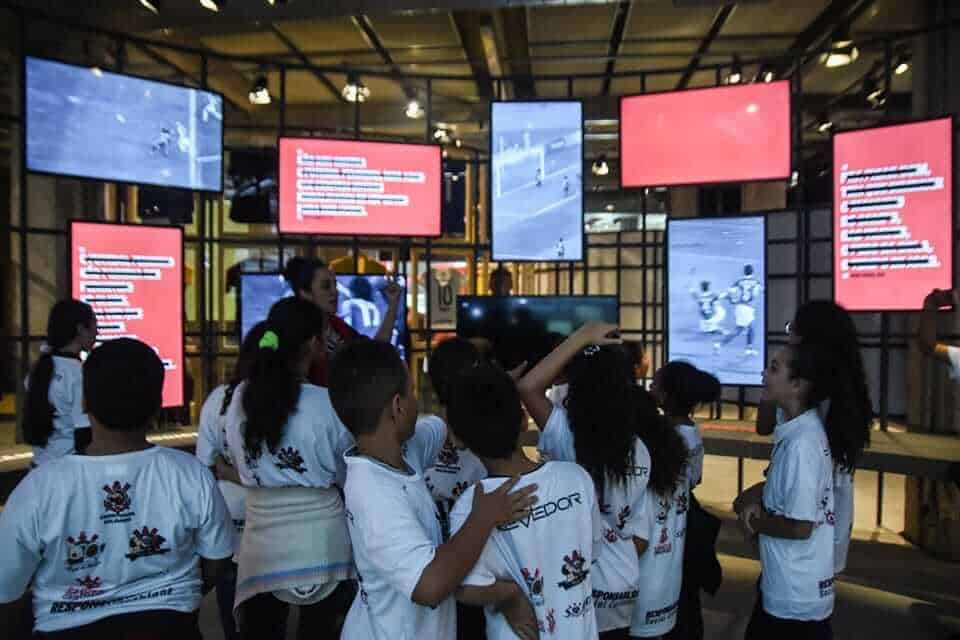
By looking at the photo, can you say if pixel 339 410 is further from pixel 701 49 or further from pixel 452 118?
pixel 452 118

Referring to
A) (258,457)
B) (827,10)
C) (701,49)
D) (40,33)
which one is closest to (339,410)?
(258,457)

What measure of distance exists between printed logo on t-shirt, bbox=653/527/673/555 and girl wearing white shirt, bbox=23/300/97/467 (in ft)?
7.45

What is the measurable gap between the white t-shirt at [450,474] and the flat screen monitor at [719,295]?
3102mm

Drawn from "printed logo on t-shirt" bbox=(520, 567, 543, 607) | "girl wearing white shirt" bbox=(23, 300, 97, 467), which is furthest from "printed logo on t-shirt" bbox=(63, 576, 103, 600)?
"girl wearing white shirt" bbox=(23, 300, 97, 467)

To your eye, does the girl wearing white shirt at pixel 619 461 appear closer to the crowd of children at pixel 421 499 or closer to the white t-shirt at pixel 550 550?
the crowd of children at pixel 421 499

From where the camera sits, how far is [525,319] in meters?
3.94

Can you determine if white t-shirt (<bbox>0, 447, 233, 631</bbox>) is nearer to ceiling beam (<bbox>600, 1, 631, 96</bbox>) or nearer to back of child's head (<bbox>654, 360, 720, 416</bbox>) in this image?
back of child's head (<bbox>654, 360, 720, 416</bbox>)

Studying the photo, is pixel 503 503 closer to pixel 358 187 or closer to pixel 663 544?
pixel 663 544

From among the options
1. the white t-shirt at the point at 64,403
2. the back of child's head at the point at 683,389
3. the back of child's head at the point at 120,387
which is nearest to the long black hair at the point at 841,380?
the back of child's head at the point at 683,389

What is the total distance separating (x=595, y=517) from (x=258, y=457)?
2.90ft

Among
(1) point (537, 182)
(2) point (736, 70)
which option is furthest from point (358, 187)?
(2) point (736, 70)

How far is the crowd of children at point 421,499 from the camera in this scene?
1.41 metres

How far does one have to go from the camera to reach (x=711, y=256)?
4855 mm

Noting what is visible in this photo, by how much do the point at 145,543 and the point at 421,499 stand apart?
1.80 feet
